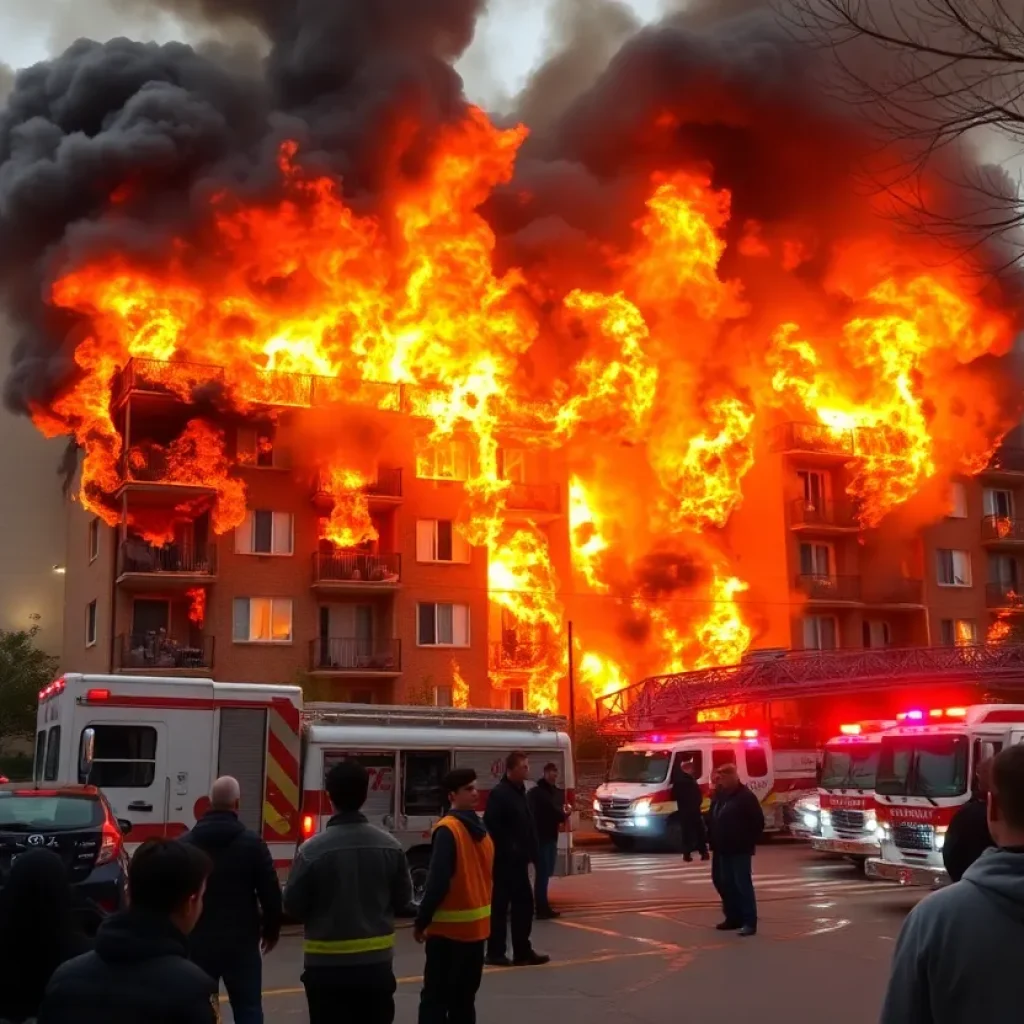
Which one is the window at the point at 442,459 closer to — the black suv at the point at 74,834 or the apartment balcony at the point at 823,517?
the apartment balcony at the point at 823,517

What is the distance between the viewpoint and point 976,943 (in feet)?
8.69

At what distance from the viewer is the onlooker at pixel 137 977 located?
2812 millimetres

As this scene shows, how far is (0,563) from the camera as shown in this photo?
133 feet

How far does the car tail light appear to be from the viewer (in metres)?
9.35

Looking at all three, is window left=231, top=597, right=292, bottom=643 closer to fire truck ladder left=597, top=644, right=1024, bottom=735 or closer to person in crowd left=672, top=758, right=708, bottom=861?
fire truck ladder left=597, top=644, right=1024, bottom=735

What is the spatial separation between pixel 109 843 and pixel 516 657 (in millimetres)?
26757

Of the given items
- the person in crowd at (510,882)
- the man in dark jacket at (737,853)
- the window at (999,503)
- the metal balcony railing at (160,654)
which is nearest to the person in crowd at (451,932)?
the person in crowd at (510,882)

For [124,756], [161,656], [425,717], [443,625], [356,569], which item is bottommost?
[124,756]

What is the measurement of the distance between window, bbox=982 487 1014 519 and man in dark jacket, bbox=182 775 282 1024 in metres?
42.5

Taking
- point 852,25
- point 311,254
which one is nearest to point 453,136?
point 311,254

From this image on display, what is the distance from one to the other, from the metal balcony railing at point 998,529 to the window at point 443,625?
20.1 metres

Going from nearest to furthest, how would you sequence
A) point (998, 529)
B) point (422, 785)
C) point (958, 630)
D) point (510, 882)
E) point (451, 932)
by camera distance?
point (451, 932)
point (510, 882)
point (422, 785)
point (958, 630)
point (998, 529)

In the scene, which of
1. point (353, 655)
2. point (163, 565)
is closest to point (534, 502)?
point (353, 655)

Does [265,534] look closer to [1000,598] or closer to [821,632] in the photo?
[821,632]
